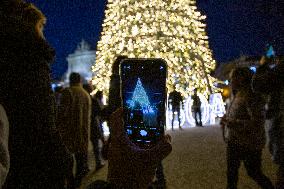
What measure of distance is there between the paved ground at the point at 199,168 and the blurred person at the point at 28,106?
16.5ft

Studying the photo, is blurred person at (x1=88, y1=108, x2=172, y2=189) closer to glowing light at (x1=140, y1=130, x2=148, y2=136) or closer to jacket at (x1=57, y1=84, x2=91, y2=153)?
glowing light at (x1=140, y1=130, x2=148, y2=136)

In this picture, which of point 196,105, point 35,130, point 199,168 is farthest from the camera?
point 196,105

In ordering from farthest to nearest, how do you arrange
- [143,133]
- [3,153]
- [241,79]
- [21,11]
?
[241,79]
[21,11]
[143,133]
[3,153]

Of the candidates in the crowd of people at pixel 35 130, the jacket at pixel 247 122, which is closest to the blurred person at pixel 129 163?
the crowd of people at pixel 35 130

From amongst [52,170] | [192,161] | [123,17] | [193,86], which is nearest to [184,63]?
[193,86]

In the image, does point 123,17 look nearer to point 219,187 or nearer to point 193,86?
point 193,86

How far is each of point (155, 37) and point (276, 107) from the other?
15.5 m

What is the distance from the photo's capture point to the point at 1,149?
1.27m

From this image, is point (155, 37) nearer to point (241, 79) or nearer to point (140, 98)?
point (241, 79)

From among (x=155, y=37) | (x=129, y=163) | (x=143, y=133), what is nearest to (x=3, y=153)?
(x=129, y=163)

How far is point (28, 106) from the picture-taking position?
75.6 inches

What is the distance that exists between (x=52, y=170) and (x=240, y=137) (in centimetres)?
369

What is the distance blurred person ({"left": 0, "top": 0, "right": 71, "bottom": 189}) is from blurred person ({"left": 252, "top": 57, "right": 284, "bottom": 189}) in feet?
6.88

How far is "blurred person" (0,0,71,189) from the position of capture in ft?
6.10
